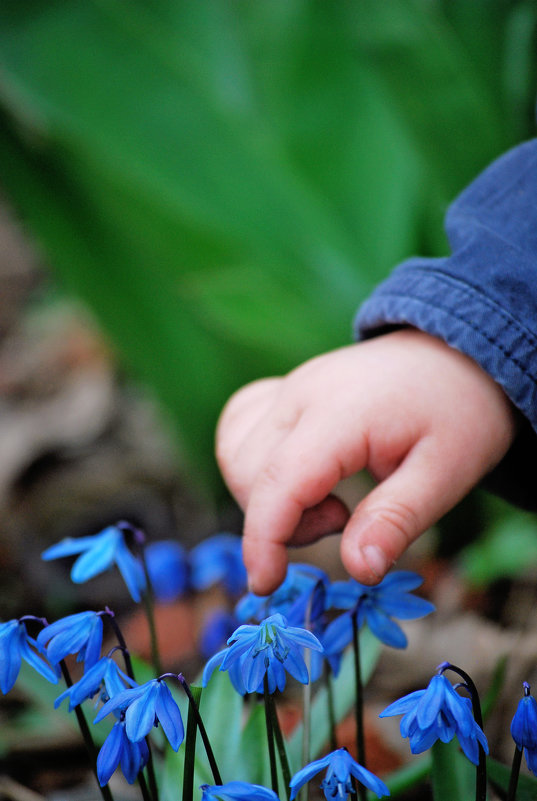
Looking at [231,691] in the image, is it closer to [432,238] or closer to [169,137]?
[432,238]

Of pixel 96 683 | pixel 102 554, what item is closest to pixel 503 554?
pixel 102 554

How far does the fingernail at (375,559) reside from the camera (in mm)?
608

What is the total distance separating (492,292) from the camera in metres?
0.72

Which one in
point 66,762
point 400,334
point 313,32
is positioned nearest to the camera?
point 400,334

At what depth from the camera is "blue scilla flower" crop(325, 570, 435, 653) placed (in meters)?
0.65

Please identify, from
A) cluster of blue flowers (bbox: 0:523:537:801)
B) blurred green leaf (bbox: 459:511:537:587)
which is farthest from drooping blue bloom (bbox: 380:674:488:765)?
blurred green leaf (bbox: 459:511:537:587)

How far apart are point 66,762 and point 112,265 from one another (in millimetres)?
909

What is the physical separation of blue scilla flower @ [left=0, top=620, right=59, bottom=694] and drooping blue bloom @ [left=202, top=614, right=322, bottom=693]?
0.13 metres

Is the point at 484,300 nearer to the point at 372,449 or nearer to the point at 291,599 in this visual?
the point at 372,449

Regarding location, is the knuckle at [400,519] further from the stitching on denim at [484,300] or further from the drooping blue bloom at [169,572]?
the drooping blue bloom at [169,572]

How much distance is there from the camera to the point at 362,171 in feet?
5.14

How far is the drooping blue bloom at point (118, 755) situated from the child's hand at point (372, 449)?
180 millimetres

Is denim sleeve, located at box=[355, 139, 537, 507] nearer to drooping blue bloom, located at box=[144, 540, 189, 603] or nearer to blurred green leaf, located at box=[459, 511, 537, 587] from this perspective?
drooping blue bloom, located at box=[144, 540, 189, 603]

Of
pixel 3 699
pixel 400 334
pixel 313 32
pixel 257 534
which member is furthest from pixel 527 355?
pixel 313 32
